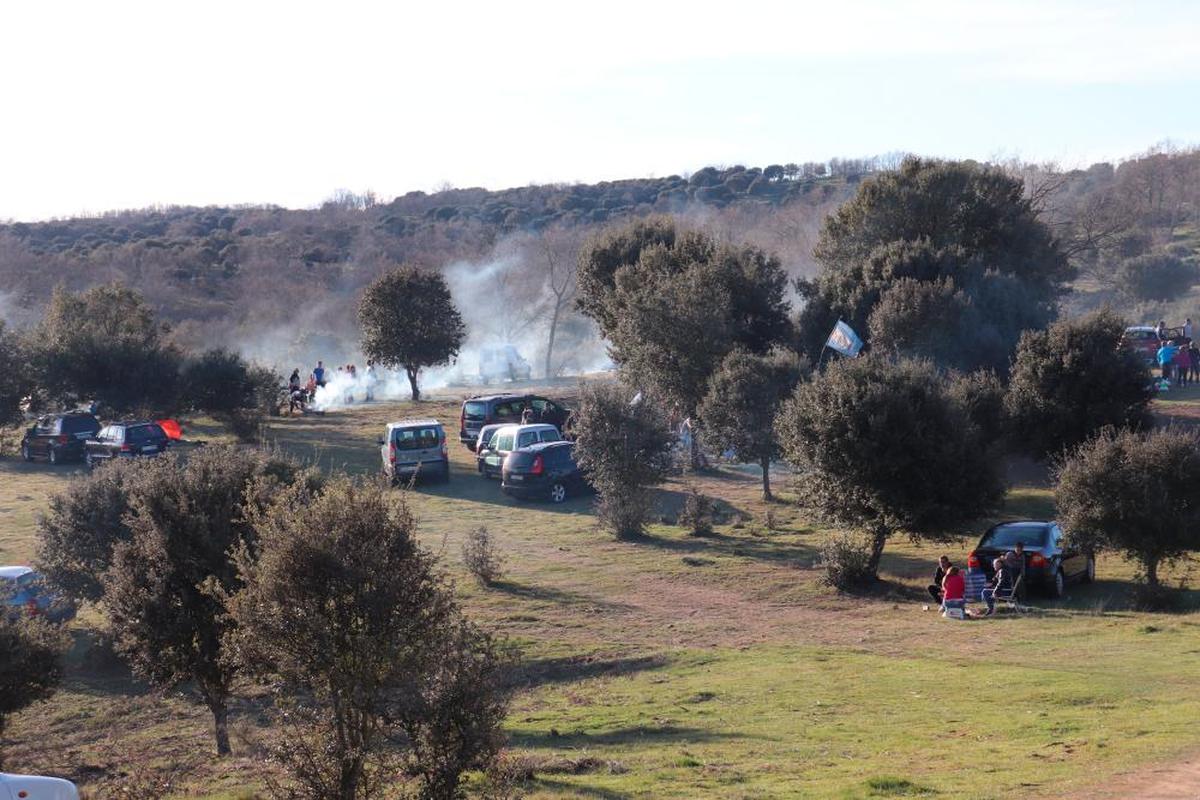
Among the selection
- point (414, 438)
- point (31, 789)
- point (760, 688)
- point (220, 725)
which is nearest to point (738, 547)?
point (760, 688)

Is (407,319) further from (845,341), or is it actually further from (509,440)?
(845,341)

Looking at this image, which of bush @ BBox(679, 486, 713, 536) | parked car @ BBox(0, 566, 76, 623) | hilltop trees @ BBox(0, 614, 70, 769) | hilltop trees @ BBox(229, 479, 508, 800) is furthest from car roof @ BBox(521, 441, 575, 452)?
hilltop trees @ BBox(229, 479, 508, 800)

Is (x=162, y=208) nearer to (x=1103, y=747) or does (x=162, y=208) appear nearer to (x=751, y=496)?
(x=751, y=496)

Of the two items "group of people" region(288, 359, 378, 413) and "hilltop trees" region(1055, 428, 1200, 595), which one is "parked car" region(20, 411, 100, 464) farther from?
"hilltop trees" region(1055, 428, 1200, 595)

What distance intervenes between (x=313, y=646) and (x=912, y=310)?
30146 millimetres

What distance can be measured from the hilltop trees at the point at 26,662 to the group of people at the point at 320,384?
32807mm

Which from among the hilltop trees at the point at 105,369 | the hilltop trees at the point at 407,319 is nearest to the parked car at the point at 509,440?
the hilltop trees at the point at 105,369

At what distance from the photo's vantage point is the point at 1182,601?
A: 69.8 ft

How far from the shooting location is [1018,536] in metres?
22.9

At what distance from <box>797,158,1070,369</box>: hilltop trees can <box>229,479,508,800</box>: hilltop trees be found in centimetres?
2925

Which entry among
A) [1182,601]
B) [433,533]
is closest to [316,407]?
[433,533]

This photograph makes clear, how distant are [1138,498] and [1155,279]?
60445 mm

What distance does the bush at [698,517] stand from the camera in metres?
28.9

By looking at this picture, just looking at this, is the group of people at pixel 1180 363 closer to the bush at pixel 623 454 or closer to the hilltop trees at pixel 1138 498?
the bush at pixel 623 454
